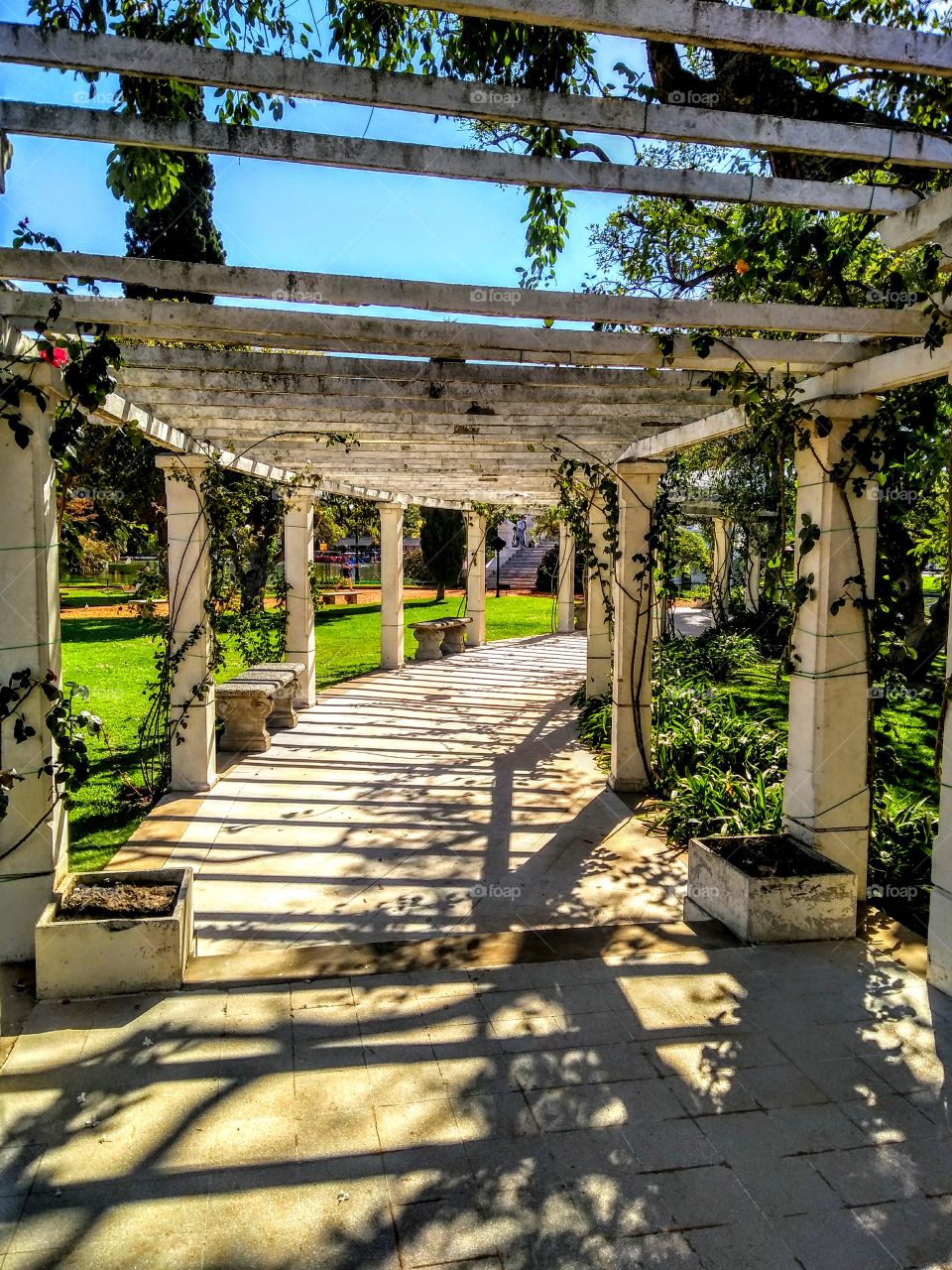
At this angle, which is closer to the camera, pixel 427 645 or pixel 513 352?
pixel 513 352

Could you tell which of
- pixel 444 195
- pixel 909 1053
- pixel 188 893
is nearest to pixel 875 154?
pixel 444 195

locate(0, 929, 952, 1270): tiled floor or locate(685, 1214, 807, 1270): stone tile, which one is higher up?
locate(0, 929, 952, 1270): tiled floor

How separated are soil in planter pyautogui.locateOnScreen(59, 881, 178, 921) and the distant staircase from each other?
32.2 m

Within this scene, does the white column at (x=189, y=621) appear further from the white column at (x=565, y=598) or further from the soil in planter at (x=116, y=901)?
the white column at (x=565, y=598)

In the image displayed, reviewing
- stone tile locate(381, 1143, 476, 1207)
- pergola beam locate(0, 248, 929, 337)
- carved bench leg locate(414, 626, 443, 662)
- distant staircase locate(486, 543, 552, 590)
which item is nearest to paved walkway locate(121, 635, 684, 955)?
stone tile locate(381, 1143, 476, 1207)

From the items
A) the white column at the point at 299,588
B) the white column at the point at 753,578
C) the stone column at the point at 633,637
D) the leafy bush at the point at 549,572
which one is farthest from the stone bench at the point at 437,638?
the leafy bush at the point at 549,572

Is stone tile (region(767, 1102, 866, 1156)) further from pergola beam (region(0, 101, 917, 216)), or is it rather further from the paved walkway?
pergola beam (region(0, 101, 917, 216))

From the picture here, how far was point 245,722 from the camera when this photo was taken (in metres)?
8.27

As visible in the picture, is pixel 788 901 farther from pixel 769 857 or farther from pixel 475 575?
pixel 475 575

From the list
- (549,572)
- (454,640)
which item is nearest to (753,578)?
(454,640)

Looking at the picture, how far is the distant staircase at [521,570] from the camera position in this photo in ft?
126

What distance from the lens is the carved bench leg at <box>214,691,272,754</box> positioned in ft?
26.8

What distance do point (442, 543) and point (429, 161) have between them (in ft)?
85.5

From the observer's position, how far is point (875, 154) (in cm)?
252
